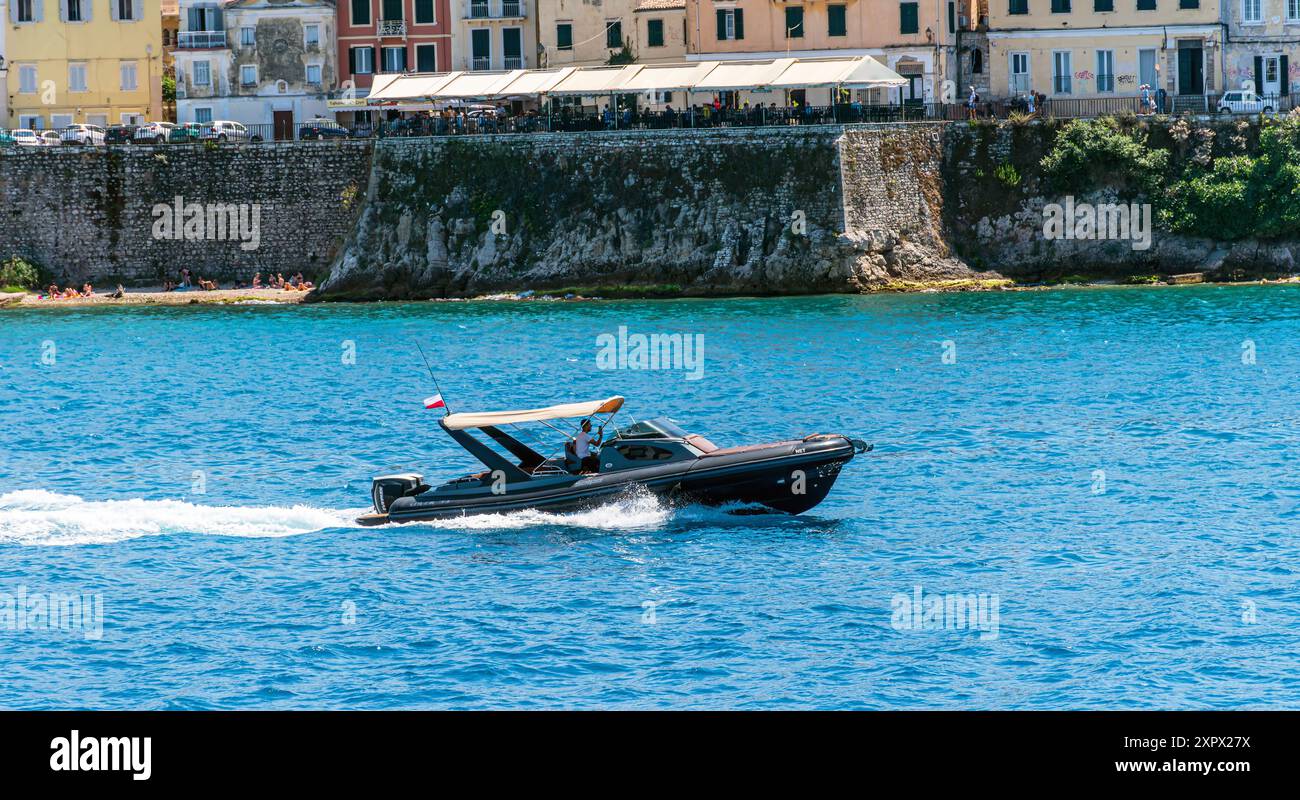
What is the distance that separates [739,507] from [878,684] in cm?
996

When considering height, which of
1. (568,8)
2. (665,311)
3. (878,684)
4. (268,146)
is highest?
(568,8)

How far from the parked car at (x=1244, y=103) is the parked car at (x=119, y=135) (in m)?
49.6

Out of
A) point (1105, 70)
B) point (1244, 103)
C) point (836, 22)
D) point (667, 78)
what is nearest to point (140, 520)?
point (667, 78)

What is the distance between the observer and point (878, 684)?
2320 centimetres

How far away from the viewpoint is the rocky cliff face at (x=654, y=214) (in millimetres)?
73625

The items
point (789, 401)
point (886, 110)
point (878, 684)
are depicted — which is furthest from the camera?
point (886, 110)

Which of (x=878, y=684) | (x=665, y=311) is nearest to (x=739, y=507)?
(x=878, y=684)

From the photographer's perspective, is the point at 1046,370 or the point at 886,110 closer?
the point at 1046,370

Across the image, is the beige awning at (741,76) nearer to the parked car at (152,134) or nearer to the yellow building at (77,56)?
the parked car at (152,134)

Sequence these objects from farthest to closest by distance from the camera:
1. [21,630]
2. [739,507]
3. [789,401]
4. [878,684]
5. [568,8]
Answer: [568,8], [789,401], [739,507], [21,630], [878,684]

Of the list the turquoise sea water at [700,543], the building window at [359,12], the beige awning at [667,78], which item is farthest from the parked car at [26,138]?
the beige awning at [667,78]

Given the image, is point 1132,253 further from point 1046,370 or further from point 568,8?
point 568,8

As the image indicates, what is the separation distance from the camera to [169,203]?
3172 inches

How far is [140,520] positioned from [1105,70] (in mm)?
57631
